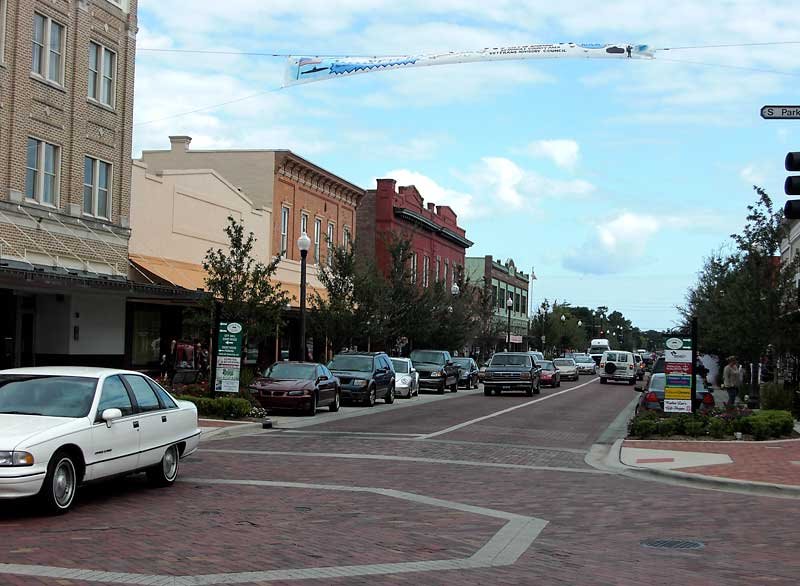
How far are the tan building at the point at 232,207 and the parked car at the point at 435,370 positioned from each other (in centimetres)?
456

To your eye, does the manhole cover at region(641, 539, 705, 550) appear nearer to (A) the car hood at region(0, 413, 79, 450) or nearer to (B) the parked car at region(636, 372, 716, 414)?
(A) the car hood at region(0, 413, 79, 450)

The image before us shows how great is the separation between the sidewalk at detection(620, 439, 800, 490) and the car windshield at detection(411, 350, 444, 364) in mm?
23659

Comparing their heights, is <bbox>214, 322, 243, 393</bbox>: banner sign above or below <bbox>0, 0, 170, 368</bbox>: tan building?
below

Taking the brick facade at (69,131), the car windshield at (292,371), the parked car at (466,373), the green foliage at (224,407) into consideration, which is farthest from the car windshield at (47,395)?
the parked car at (466,373)

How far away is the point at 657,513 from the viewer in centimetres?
1155

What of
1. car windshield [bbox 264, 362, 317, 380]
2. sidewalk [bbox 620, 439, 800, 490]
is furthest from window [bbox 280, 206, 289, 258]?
sidewalk [bbox 620, 439, 800, 490]

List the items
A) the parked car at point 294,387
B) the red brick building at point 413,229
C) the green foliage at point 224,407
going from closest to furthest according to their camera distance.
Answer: the green foliage at point 224,407 → the parked car at point 294,387 → the red brick building at point 413,229

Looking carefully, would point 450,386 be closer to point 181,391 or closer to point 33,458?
point 181,391

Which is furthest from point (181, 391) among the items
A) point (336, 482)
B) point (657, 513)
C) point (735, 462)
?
point (657, 513)

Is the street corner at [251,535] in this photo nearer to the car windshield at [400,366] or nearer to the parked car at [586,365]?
the car windshield at [400,366]

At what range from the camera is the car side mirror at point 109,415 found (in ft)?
34.9

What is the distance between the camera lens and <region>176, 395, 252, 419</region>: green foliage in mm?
22422

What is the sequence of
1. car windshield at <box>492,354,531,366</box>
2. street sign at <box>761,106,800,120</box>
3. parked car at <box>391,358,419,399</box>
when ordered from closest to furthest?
street sign at <box>761,106,800,120</box> < parked car at <box>391,358,419,399</box> < car windshield at <box>492,354,531,366</box>

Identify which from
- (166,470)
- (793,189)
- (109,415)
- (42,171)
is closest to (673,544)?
(793,189)
